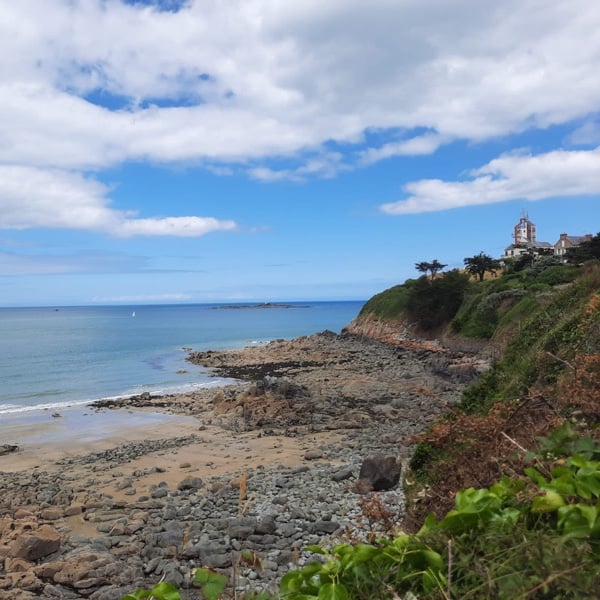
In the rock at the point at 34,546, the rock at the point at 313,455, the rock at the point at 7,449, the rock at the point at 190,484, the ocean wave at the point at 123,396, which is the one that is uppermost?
the rock at the point at 34,546

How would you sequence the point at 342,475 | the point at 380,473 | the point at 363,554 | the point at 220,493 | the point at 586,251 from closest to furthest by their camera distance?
the point at 363,554
the point at 380,473
the point at 220,493
the point at 342,475
the point at 586,251

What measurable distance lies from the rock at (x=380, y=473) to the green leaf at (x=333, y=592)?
901 cm

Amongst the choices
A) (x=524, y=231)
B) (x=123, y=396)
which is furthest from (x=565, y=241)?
(x=123, y=396)

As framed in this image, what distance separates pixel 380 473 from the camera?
35.0ft

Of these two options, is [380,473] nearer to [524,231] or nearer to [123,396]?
[123,396]

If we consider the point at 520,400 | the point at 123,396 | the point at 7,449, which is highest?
the point at 520,400

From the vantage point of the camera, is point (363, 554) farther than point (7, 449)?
No

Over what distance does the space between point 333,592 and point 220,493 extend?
34.7ft

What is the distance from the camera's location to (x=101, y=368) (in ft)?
152

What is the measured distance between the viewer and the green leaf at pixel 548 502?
2.02m

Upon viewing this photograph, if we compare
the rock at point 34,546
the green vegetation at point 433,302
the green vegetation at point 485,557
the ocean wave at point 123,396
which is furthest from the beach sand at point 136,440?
the green vegetation at point 433,302

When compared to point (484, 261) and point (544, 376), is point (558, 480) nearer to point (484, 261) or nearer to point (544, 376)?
point (544, 376)

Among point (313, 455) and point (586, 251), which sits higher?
point (586, 251)

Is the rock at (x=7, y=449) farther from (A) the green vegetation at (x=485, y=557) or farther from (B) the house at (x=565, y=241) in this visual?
(B) the house at (x=565, y=241)
